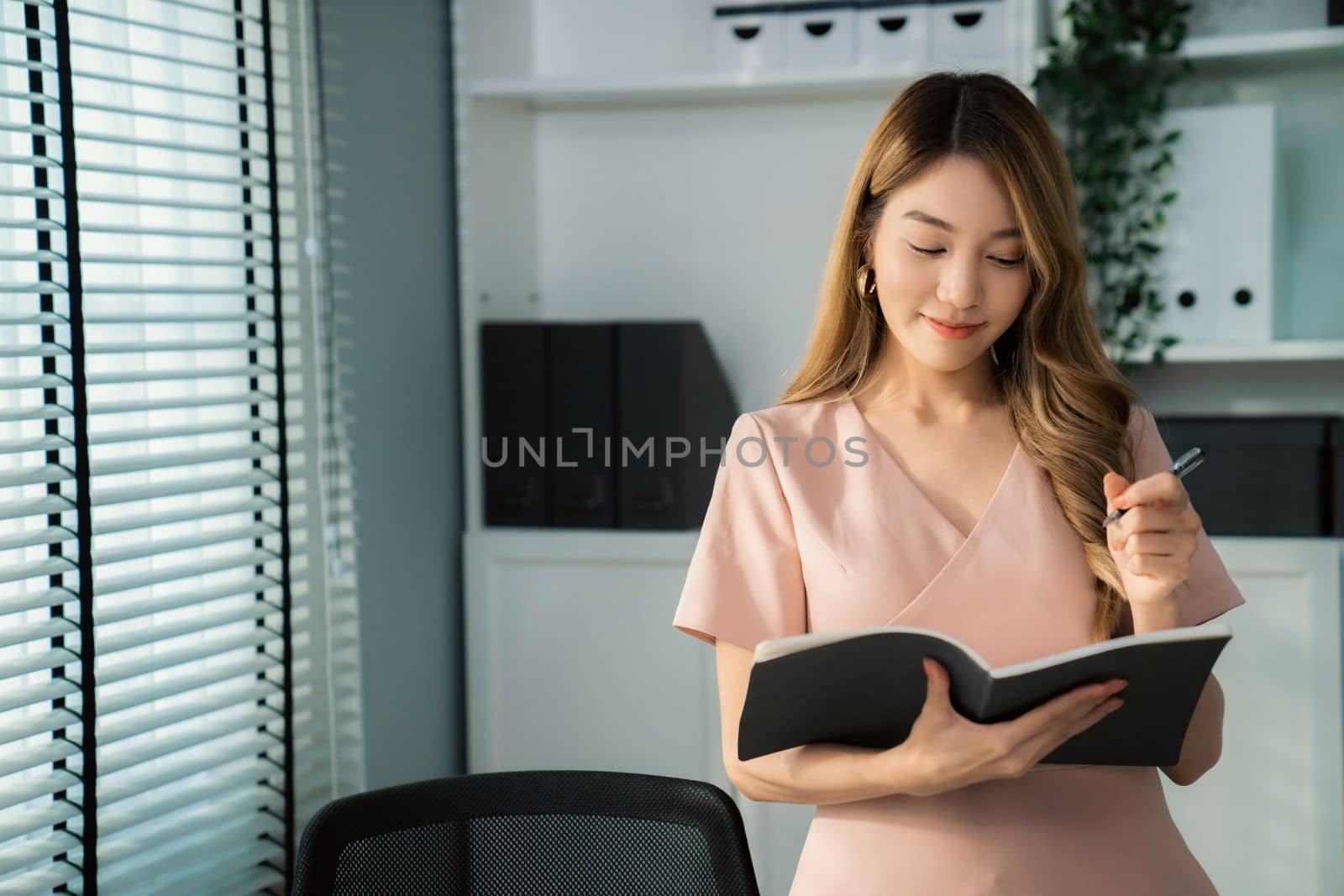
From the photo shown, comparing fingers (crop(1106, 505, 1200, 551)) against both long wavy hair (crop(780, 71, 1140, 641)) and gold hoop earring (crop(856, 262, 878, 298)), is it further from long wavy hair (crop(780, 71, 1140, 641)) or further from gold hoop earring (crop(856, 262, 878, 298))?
gold hoop earring (crop(856, 262, 878, 298))

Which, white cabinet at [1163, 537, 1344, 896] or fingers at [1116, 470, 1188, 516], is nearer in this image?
fingers at [1116, 470, 1188, 516]

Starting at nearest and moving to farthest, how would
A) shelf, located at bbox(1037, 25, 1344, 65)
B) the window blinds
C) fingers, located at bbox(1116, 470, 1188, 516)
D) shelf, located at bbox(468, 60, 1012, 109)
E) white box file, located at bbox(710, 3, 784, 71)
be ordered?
fingers, located at bbox(1116, 470, 1188, 516)
the window blinds
shelf, located at bbox(1037, 25, 1344, 65)
shelf, located at bbox(468, 60, 1012, 109)
white box file, located at bbox(710, 3, 784, 71)

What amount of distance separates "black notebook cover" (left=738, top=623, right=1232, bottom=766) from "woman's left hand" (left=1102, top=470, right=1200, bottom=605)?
7 cm

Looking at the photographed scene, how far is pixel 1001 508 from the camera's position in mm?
1165

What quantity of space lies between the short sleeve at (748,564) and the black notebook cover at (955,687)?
138 millimetres

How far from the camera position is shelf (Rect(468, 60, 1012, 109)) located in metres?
2.23

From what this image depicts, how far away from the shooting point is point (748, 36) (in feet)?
7.75

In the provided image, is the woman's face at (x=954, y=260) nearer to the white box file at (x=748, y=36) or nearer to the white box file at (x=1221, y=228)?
the white box file at (x=1221, y=228)

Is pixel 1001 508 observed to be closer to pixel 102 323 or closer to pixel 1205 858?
pixel 102 323

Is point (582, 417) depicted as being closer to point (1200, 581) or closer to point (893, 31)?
point (893, 31)

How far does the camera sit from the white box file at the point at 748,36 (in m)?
2.33

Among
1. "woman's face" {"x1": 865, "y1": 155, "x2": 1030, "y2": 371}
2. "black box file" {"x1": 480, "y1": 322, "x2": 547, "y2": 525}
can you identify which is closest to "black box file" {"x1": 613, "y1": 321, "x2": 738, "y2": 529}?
"black box file" {"x1": 480, "y1": 322, "x2": 547, "y2": 525}

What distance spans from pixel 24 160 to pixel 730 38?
132cm

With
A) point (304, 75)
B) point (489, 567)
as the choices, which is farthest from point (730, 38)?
point (489, 567)
